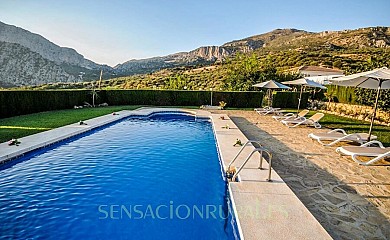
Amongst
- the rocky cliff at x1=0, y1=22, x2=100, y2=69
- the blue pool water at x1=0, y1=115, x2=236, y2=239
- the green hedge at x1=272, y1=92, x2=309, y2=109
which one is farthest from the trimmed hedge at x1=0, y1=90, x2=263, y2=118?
the rocky cliff at x1=0, y1=22, x2=100, y2=69

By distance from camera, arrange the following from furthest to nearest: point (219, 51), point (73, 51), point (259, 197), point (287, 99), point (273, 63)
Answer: point (73, 51)
point (219, 51)
point (273, 63)
point (287, 99)
point (259, 197)

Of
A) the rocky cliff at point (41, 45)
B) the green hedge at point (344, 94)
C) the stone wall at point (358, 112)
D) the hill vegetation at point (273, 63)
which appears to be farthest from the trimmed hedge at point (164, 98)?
the rocky cliff at point (41, 45)

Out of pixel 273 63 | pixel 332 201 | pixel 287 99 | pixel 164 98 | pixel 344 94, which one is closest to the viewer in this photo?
pixel 332 201

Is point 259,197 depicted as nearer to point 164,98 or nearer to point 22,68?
point 164,98

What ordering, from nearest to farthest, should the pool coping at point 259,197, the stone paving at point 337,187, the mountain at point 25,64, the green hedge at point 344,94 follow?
1. the pool coping at point 259,197
2. the stone paving at point 337,187
3. the green hedge at point 344,94
4. the mountain at point 25,64

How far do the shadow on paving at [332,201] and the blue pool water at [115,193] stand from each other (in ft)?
4.76

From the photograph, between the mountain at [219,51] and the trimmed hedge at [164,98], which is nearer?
the trimmed hedge at [164,98]

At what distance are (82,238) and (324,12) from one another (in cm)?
2650

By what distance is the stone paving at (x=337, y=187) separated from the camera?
3566 millimetres

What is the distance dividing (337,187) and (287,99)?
17690 mm

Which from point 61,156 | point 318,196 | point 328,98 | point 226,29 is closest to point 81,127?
point 61,156

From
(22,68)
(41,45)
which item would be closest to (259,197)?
(22,68)

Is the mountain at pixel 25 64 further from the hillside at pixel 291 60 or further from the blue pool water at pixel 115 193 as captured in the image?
the blue pool water at pixel 115 193

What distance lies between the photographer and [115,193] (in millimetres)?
4973
